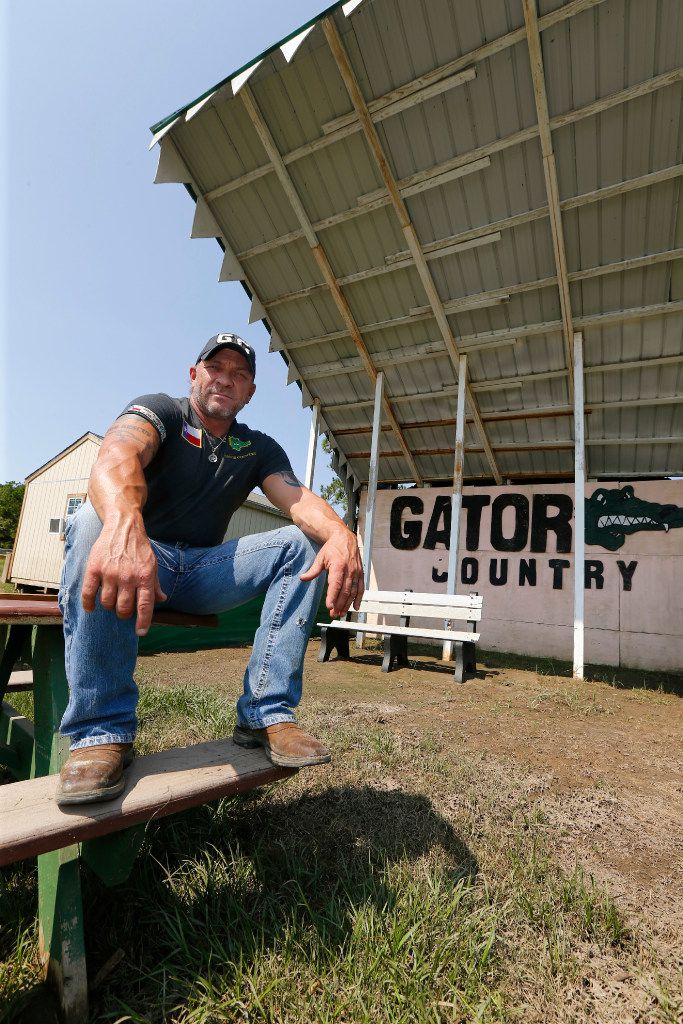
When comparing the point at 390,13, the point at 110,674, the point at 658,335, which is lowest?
the point at 110,674

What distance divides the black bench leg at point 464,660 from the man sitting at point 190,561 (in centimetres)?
476

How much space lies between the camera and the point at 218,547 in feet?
6.35

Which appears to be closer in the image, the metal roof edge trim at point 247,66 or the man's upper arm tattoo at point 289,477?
the man's upper arm tattoo at point 289,477

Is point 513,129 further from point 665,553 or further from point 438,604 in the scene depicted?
point 665,553

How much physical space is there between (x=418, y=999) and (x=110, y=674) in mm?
1210

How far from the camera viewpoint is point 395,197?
7070 mm

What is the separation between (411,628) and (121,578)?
618 cm

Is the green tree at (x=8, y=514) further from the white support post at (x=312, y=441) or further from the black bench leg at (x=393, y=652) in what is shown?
the black bench leg at (x=393, y=652)

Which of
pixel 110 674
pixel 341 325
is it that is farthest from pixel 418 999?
pixel 341 325

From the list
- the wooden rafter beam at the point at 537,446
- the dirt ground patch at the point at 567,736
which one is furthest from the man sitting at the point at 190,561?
the wooden rafter beam at the point at 537,446

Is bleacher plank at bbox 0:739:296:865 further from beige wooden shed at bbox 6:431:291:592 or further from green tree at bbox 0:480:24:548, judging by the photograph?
green tree at bbox 0:480:24:548

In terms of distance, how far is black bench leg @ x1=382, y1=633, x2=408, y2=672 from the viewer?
272 inches

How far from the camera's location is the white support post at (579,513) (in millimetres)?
6934

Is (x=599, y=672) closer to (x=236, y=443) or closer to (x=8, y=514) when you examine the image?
(x=236, y=443)
